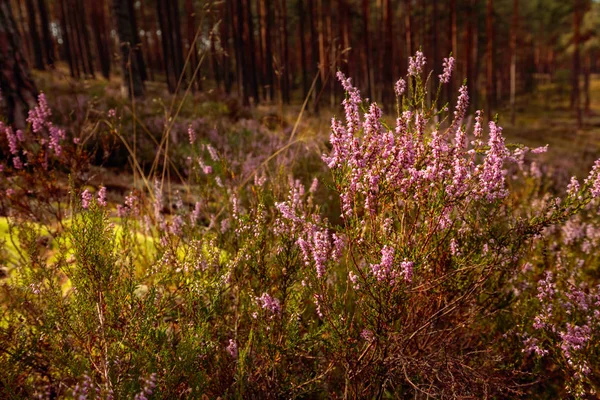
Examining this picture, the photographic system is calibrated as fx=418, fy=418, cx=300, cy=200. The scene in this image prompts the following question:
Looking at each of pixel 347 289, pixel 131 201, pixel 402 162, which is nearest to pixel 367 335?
pixel 347 289

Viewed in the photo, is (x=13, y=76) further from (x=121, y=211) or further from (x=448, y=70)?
(x=448, y=70)

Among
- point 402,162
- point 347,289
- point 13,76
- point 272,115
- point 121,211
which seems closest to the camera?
point 402,162

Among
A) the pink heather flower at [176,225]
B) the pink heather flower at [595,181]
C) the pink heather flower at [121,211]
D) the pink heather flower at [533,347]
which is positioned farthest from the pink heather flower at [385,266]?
the pink heather flower at [121,211]

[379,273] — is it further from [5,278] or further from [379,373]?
[5,278]

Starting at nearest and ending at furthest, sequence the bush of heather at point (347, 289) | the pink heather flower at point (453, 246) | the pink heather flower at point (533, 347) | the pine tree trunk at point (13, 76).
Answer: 1. the bush of heather at point (347, 289)
2. the pink heather flower at point (453, 246)
3. the pink heather flower at point (533, 347)
4. the pine tree trunk at point (13, 76)

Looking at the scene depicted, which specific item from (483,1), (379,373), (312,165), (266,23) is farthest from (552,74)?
(379,373)

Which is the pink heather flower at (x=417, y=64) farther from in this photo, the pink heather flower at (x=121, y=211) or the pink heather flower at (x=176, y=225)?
the pink heather flower at (x=121, y=211)

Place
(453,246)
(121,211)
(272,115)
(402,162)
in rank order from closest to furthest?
(402,162)
(453,246)
(121,211)
(272,115)

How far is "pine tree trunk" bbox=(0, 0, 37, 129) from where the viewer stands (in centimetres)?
540

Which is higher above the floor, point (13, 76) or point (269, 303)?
point (13, 76)

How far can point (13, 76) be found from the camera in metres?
5.47

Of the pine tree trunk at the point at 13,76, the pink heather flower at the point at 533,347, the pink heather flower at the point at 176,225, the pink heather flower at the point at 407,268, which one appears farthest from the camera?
the pine tree trunk at the point at 13,76

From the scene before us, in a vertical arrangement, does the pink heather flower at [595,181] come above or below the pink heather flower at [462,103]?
below

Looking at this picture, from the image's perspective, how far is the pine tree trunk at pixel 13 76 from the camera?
5.40 meters
